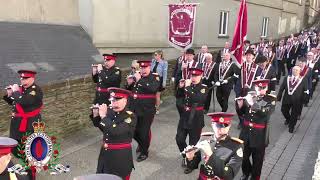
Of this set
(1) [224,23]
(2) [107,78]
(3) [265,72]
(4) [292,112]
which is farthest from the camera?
(1) [224,23]

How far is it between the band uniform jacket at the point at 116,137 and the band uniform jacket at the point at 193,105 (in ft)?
6.85

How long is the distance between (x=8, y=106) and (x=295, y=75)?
22.4 feet

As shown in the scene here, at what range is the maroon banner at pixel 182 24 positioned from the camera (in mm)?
11961

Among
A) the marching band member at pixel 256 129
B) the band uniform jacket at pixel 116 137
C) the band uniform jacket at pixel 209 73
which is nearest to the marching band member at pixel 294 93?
the band uniform jacket at pixel 209 73

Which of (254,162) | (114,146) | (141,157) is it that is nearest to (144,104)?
(141,157)

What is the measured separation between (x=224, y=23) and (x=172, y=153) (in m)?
15.7

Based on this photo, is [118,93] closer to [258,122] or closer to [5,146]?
[5,146]

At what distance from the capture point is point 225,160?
4629 millimetres

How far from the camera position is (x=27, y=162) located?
5.66 m

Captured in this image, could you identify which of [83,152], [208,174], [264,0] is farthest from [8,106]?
[264,0]

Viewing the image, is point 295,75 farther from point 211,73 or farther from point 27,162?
point 27,162

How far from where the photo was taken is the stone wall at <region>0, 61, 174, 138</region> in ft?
28.6

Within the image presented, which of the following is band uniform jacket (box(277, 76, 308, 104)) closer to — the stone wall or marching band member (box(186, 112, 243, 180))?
the stone wall

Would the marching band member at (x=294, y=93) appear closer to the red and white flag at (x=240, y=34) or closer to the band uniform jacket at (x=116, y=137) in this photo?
the red and white flag at (x=240, y=34)
